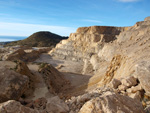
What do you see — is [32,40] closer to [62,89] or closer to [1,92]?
[62,89]

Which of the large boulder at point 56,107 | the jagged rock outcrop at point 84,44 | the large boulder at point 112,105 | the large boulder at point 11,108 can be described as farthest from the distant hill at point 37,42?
the large boulder at point 112,105

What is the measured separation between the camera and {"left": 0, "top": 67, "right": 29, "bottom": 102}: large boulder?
468cm

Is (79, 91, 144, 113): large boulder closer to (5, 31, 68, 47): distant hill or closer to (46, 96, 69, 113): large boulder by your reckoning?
(46, 96, 69, 113): large boulder

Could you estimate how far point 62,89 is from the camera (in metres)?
12.6

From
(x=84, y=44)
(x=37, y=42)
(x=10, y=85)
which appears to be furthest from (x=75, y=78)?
(x=37, y=42)

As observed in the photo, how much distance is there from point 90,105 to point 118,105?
0.54m

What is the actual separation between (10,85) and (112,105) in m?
4.23

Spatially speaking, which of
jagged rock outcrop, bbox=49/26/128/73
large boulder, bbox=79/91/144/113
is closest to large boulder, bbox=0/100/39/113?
large boulder, bbox=79/91/144/113

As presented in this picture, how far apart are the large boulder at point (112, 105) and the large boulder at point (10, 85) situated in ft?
11.4

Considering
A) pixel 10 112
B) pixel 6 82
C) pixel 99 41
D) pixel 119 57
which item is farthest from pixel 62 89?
pixel 99 41

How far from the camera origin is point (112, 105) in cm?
242

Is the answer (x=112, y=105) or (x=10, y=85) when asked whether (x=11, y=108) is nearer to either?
(x=112, y=105)

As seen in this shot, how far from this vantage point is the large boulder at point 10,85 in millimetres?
4677

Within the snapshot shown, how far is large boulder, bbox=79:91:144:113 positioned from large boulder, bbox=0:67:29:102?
3.46 meters
